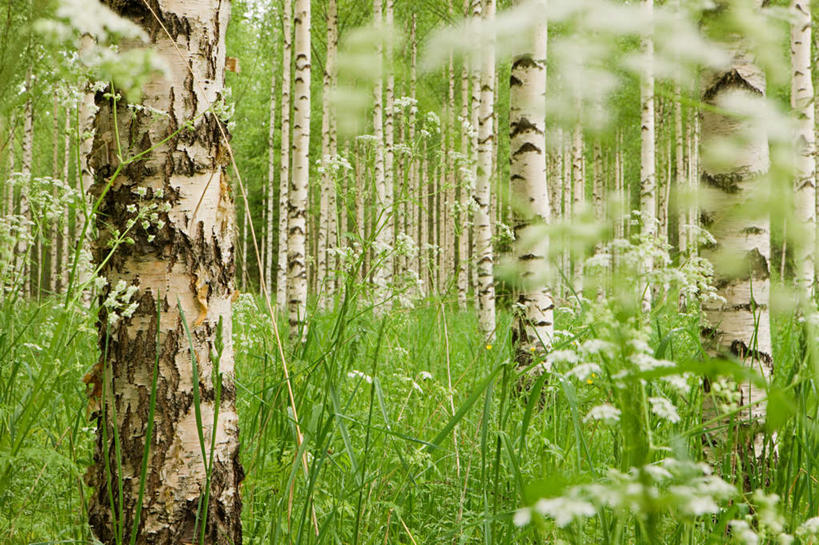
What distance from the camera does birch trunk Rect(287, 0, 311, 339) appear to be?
20.1 feet

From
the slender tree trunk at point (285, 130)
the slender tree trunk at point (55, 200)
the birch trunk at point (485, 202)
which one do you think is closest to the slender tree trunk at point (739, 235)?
the slender tree trunk at point (55, 200)

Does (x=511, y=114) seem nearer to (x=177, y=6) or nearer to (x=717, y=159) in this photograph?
(x=177, y=6)

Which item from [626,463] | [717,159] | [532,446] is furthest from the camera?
[532,446]

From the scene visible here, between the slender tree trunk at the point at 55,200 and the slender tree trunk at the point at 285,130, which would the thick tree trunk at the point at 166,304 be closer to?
the slender tree trunk at the point at 55,200

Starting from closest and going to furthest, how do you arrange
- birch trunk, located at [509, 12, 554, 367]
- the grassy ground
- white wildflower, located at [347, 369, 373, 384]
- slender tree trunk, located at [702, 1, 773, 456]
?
the grassy ground < white wildflower, located at [347, 369, 373, 384] < slender tree trunk, located at [702, 1, 773, 456] < birch trunk, located at [509, 12, 554, 367]

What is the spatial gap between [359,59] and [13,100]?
573 millimetres

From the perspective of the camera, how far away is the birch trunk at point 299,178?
612 centimetres

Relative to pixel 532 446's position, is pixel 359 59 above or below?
above

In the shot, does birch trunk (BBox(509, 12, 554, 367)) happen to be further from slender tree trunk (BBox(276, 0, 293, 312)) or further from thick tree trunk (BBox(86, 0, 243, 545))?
slender tree trunk (BBox(276, 0, 293, 312))

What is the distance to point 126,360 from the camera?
1.51m

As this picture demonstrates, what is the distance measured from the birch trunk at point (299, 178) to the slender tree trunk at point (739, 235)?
460 cm

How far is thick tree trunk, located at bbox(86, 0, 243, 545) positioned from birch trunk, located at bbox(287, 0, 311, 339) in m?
4.45

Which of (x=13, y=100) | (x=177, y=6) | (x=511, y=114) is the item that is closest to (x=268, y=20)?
(x=511, y=114)

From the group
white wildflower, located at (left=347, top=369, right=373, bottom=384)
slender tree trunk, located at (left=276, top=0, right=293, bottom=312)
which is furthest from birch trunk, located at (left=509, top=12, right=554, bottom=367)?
slender tree trunk, located at (left=276, top=0, right=293, bottom=312)
